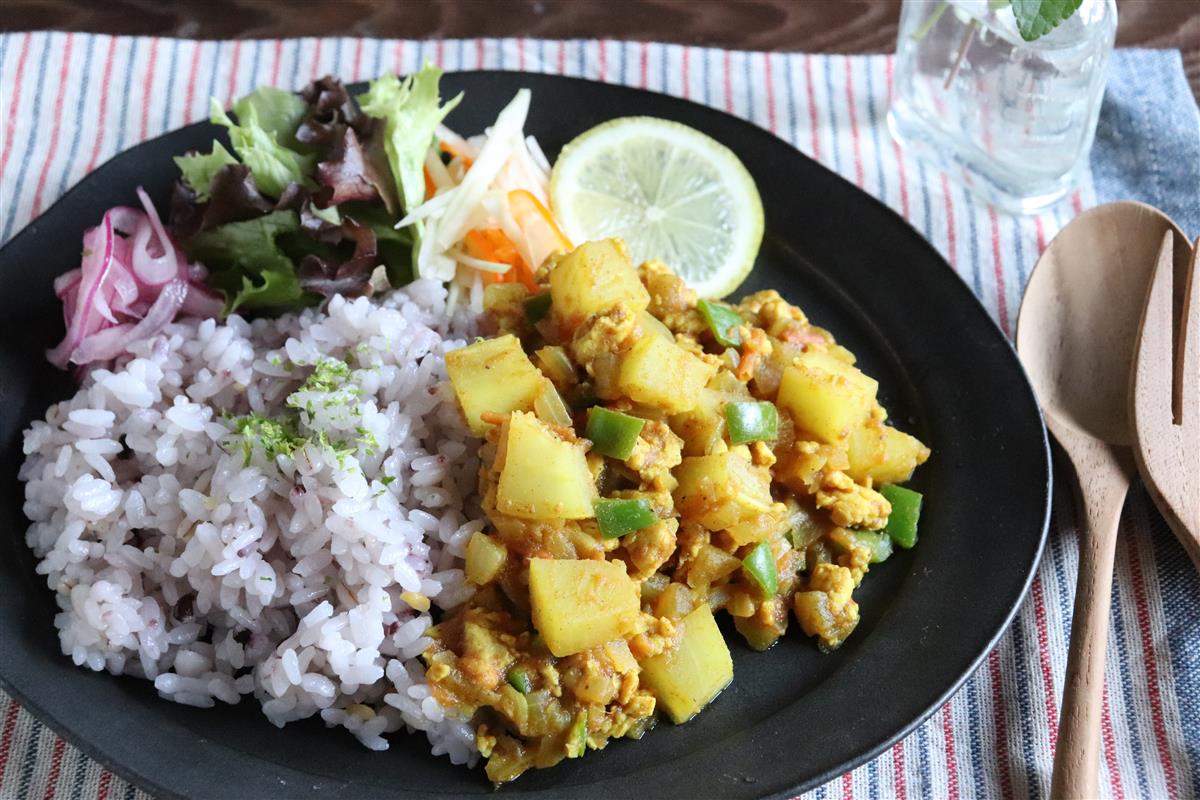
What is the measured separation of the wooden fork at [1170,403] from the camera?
10.5 ft

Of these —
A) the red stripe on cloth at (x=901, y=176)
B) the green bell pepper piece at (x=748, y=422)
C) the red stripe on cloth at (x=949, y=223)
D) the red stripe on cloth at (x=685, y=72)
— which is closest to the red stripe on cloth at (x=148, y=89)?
the red stripe on cloth at (x=685, y=72)

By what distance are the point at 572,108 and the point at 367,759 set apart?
244cm

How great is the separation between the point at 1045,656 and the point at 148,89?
3.90m

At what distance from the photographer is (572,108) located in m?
4.03

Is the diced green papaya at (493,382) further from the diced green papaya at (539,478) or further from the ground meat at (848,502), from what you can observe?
the ground meat at (848,502)

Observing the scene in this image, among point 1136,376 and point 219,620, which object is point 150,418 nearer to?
point 219,620

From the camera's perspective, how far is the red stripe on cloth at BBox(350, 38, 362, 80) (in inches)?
178

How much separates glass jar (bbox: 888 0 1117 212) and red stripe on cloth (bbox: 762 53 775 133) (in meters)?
0.48

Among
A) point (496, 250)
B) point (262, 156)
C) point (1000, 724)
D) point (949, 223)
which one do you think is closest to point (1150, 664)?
point (1000, 724)

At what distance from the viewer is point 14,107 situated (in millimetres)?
4293

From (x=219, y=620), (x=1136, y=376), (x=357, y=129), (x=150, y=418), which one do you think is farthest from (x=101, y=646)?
(x=1136, y=376)

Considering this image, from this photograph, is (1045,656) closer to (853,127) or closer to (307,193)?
(853,127)

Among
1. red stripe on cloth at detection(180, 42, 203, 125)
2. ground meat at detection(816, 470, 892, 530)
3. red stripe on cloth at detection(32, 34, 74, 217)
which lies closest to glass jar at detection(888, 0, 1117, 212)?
ground meat at detection(816, 470, 892, 530)

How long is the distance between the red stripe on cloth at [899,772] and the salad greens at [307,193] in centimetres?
205
